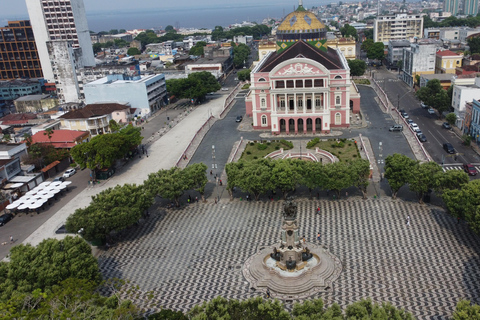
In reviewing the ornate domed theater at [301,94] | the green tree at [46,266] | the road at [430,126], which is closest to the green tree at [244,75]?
the road at [430,126]

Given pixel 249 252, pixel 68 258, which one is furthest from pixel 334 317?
pixel 68 258

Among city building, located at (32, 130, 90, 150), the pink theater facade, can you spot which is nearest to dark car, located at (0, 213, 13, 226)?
city building, located at (32, 130, 90, 150)

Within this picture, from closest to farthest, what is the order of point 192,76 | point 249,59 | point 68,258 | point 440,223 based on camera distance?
point 68,258 → point 440,223 → point 192,76 → point 249,59

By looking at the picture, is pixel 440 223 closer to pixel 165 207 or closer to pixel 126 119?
pixel 165 207

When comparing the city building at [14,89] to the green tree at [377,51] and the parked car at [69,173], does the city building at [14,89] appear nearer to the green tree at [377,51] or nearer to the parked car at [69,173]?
the parked car at [69,173]

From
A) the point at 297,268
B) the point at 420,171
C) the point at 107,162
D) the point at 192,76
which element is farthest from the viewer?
the point at 192,76

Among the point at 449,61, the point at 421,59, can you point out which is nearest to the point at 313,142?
the point at 421,59
